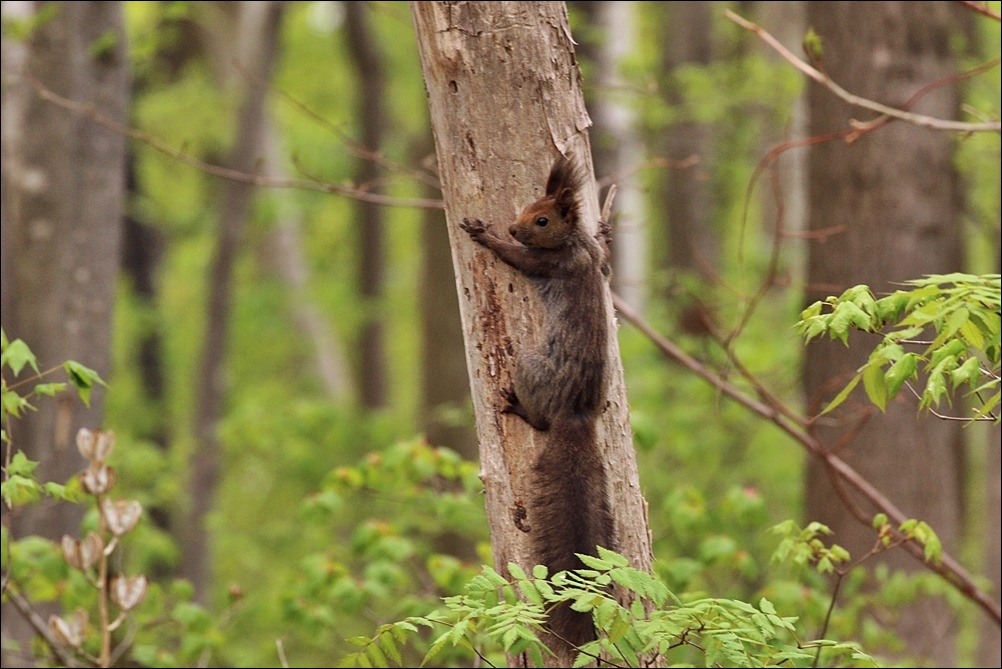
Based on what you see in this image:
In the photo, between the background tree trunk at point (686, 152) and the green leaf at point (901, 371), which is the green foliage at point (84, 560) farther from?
the background tree trunk at point (686, 152)

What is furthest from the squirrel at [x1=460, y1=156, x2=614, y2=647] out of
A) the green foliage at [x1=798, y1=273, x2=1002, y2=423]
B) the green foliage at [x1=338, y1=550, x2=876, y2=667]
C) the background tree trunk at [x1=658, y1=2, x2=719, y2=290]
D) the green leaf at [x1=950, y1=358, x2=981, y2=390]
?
the background tree trunk at [x1=658, y1=2, x2=719, y2=290]

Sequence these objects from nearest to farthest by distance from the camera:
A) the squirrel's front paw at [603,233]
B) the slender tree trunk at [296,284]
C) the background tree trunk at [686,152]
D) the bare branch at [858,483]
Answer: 1. the squirrel's front paw at [603,233]
2. the bare branch at [858,483]
3. the background tree trunk at [686,152]
4. the slender tree trunk at [296,284]

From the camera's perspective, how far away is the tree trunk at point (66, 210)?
18.5 feet

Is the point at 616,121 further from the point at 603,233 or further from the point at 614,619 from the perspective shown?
the point at 614,619

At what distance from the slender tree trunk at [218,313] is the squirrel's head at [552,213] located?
720cm

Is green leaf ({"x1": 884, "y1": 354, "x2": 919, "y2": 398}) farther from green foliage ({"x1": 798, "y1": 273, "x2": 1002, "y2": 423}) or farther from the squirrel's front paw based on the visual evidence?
the squirrel's front paw

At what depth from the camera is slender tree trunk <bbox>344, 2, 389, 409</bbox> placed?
14.1m

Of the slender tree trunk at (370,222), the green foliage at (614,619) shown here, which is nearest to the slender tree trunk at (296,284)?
the slender tree trunk at (370,222)

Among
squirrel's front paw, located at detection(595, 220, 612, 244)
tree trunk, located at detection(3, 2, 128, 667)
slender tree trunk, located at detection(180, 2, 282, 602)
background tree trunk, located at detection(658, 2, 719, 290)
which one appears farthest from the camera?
background tree trunk, located at detection(658, 2, 719, 290)

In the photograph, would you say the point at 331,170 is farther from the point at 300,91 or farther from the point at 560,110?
the point at 560,110

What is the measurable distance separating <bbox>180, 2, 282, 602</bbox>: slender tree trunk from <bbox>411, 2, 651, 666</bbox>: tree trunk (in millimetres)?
7256

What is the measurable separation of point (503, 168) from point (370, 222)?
11970 mm

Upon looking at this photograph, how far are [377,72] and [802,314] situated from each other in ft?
40.4

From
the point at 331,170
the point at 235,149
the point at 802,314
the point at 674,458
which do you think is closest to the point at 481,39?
the point at 802,314
